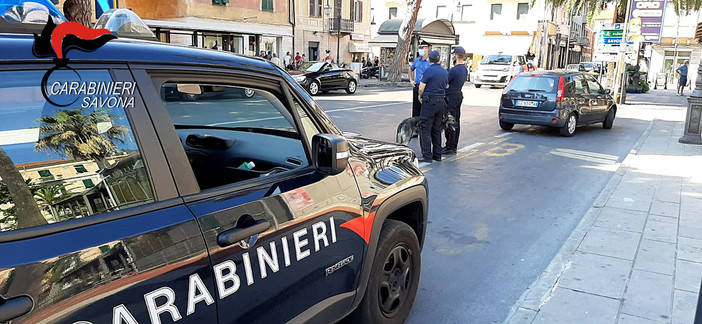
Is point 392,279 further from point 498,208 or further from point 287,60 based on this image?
point 287,60

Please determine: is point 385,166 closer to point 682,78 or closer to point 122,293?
point 122,293

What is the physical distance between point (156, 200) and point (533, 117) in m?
11.2

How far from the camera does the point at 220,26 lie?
2853cm

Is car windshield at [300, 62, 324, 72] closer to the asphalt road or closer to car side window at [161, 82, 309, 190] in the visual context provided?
the asphalt road

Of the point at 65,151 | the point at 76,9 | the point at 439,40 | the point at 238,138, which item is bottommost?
the point at 238,138

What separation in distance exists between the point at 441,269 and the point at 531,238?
135 centimetres

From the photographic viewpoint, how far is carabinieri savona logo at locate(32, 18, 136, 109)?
1.67 metres

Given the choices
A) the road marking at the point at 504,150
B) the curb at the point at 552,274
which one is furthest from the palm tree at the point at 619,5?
the curb at the point at 552,274

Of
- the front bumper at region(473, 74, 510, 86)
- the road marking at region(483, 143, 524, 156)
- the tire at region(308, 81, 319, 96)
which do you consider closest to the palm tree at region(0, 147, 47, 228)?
the road marking at region(483, 143, 524, 156)

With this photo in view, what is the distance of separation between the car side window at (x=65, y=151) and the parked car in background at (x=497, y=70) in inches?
1158

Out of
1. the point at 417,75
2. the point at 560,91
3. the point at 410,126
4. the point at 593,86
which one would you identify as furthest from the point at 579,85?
the point at 410,126

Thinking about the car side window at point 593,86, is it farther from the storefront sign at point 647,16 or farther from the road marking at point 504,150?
the storefront sign at point 647,16

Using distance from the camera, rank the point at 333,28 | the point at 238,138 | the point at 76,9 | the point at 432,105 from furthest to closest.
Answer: the point at 333,28
the point at 432,105
the point at 76,9
the point at 238,138

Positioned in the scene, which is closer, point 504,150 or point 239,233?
point 239,233
